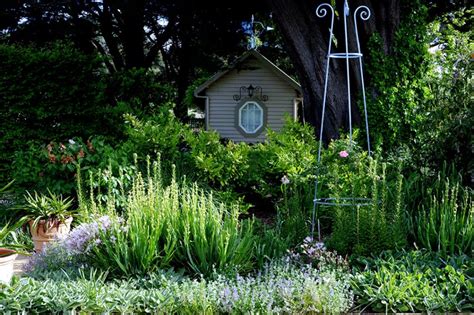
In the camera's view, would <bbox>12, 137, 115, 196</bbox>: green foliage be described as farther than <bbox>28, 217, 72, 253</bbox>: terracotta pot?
Yes

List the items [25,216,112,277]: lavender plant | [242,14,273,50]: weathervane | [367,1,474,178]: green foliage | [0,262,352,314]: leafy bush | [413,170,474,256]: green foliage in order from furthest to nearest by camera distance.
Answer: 1. [242,14,273,50]: weathervane
2. [367,1,474,178]: green foliage
3. [413,170,474,256]: green foliage
4. [25,216,112,277]: lavender plant
5. [0,262,352,314]: leafy bush

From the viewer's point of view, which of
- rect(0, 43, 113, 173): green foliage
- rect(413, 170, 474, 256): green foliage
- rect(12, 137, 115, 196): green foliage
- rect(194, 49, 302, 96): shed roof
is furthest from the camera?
rect(194, 49, 302, 96): shed roof

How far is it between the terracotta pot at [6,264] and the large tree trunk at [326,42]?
17.5 ft

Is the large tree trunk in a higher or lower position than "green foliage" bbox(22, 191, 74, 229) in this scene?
higher

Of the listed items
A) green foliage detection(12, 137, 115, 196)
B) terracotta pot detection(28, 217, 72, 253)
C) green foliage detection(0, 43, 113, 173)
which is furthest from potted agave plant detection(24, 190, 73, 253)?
green foliage detection(0, 43, 113, 173)

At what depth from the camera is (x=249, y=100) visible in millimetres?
13984

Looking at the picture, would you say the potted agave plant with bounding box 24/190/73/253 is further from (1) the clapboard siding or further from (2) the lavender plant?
(1) the clapboard siding

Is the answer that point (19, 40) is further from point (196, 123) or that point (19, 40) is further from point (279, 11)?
point (279, 11)

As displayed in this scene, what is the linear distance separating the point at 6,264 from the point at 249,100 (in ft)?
33.2

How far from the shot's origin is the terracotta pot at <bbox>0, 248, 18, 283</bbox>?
168 inches

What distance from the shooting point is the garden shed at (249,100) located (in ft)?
45.6

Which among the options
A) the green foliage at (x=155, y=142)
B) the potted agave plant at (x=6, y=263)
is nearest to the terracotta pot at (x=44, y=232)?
the green foliage at (x=155, y=142)

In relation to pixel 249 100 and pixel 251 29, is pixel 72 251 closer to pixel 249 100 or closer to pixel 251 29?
pixel 249 100

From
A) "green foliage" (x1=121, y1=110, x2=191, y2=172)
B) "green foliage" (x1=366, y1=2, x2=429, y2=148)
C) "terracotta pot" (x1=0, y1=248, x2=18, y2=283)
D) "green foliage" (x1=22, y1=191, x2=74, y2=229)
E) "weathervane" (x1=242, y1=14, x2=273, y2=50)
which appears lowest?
"terracotta pot" (x1=0, y1=248, x2=18, y2=283)
